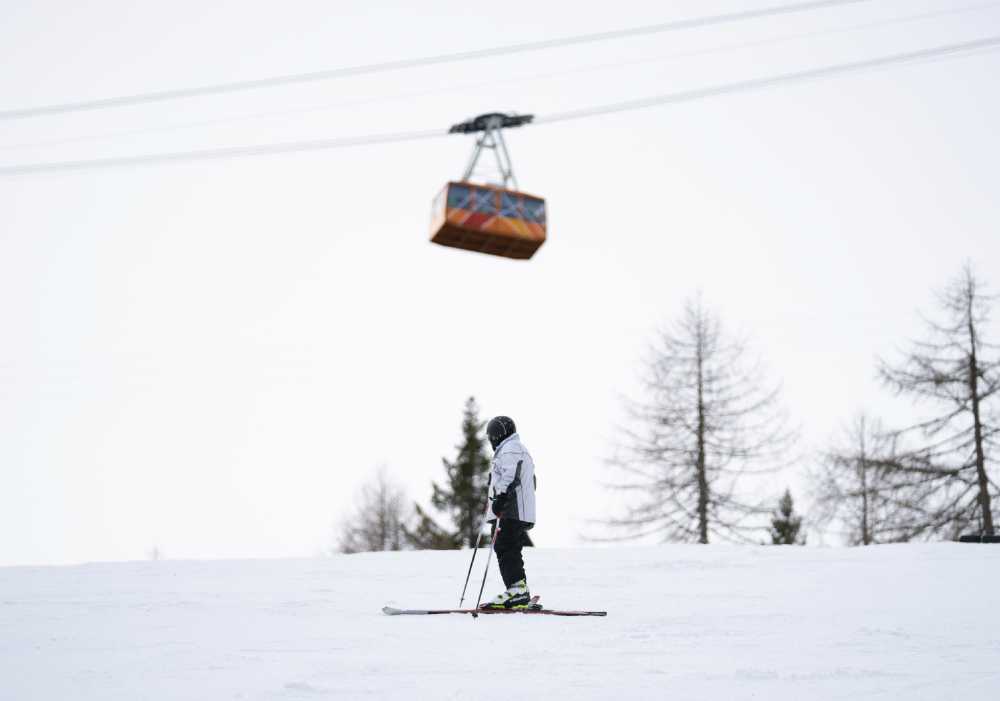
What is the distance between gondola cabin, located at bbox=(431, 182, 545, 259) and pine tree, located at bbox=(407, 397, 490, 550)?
82.2 feet

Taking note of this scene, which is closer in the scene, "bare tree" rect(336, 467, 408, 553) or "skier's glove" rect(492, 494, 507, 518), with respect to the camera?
"skier's glove" rect(492, 494, 507, 518)

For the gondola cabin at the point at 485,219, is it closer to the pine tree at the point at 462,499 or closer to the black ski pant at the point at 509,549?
the black ski pant at the point at 509,549

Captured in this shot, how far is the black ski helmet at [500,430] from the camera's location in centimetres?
923

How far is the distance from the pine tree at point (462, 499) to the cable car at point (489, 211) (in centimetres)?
2503

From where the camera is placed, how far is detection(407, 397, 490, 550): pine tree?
143 ft

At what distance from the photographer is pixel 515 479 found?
8922 millimetres

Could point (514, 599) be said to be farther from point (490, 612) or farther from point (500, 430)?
point (500, 430)

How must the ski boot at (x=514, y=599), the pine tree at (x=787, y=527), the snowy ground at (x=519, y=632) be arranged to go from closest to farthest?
the snowy ground at (x=519, y=632) → the ski boot at (x=514, y=599) → the pine tree at (x=787, y=527)

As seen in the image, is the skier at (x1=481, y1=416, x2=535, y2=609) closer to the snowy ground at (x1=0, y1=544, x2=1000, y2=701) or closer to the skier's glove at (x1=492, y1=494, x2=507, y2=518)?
the skier's glove at (x1=492, y1=494, x2=507, y2=518)

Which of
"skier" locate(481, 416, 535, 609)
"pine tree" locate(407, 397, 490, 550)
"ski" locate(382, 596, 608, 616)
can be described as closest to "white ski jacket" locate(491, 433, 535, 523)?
"skier" locate(481, 416, 535, 609)

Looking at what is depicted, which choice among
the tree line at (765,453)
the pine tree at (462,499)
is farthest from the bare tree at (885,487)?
the pine tree at (462,499)

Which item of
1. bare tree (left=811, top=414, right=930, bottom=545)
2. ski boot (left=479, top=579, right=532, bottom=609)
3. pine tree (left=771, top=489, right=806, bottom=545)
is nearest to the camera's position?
ski boot (left=479, top=579, right=532, bottom=609)

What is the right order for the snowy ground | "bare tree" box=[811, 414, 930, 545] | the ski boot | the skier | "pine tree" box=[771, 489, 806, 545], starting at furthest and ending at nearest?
1. "pine tree" box=[771, 489, 806, 545]
2. "bare tree" box=[811, 414, 930, 545]
3. the skier
4. the ski boot
5. the snowy ground

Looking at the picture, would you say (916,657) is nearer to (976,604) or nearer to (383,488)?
(976,604)
